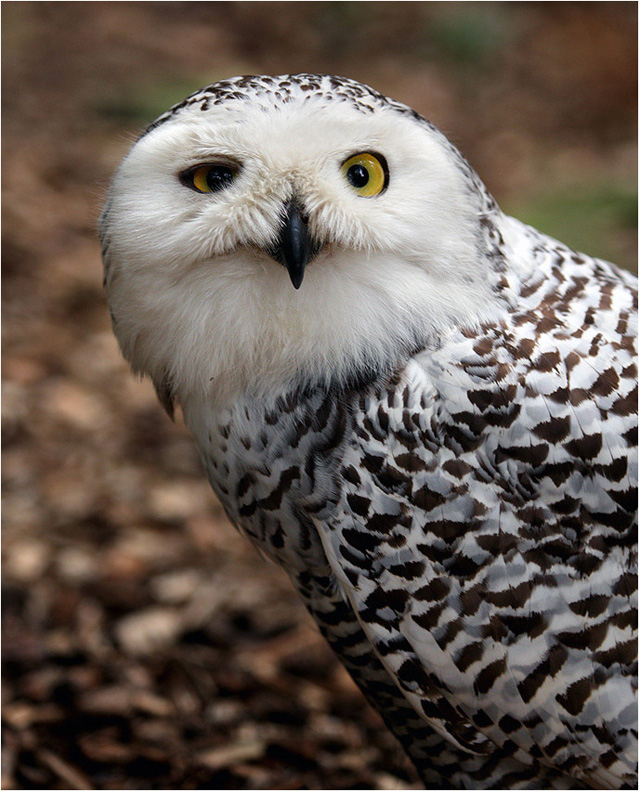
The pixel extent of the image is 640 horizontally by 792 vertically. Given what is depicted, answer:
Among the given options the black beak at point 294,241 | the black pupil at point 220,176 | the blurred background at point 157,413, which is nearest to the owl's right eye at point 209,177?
the black pupil at point 220,176

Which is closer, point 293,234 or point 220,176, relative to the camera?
point 293,234

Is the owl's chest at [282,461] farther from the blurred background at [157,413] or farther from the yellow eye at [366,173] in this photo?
the blurred background at [157,413]

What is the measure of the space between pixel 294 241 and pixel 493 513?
2.63 ft

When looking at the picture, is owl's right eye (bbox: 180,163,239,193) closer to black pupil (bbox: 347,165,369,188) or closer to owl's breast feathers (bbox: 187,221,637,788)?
black pupil (bbox: 347,165,369,188)

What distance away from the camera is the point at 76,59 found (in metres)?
7.64

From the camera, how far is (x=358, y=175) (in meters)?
1.95

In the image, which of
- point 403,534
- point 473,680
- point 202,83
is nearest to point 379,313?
point 403,534

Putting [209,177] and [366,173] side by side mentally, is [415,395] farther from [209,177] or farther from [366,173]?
[209,177]

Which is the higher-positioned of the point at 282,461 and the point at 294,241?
the point at 294,241

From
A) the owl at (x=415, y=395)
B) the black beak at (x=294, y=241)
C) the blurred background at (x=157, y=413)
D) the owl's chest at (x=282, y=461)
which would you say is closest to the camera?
the black beak at (x=294, y=241)

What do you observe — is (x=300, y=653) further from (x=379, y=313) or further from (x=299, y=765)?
(x=379, y=313)

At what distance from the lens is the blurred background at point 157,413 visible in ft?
10.0

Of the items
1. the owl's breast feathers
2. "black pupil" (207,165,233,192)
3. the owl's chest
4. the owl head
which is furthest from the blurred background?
the owl's breast feathers

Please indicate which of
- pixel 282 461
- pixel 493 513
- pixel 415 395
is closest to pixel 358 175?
pixel 415 395
